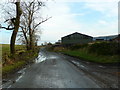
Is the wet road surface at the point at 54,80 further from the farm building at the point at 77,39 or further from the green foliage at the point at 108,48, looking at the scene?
the farm building at the point at 77,39

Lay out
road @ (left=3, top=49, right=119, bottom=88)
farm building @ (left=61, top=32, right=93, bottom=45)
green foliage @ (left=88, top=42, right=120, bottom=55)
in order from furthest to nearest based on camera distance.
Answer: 1. farm building @ (left=61, top=32, right=93, bottom=45)
2. green foliage @ (left=88, top=42, right=120, bottom=55)
3. road @ (left=3, top=49, right=119, bottom=88)

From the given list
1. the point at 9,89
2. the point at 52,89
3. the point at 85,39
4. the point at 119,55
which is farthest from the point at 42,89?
the point at 85,39

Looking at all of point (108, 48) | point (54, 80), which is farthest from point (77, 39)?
point (54, 80)

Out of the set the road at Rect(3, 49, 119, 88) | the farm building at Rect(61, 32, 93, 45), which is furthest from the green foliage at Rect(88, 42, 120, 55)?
the farm building at Rect(61, 32, 93, 45)

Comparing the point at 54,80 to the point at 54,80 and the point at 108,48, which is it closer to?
the point at 54,80

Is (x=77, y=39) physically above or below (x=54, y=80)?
above

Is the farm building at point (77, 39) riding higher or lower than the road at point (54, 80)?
higher

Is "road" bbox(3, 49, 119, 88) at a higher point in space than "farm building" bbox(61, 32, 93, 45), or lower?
lower

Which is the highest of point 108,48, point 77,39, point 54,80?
point 77,39

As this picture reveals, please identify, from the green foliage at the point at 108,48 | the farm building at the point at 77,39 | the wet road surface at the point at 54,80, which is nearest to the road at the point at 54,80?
the wet road surface at the point at 54,80

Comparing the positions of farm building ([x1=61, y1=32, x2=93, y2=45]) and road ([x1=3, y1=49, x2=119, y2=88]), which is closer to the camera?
road ([x1=3, y1=49, x2=119, y2=88])

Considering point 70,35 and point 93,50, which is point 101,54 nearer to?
point 93,50

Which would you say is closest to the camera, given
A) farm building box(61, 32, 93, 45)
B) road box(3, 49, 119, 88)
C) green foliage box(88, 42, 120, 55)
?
road box(3, 49, 119, 88)

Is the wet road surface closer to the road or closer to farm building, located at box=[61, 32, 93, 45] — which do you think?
the road
